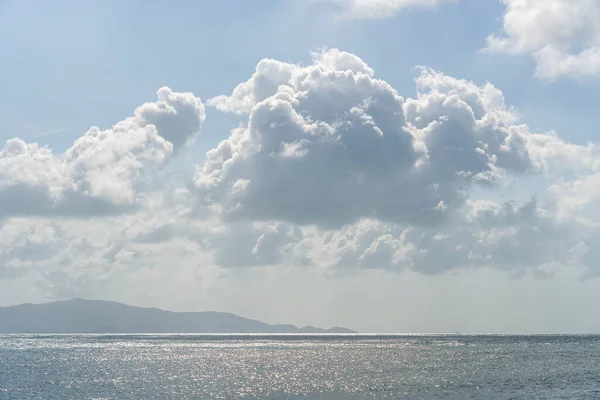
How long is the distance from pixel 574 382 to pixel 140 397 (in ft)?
209

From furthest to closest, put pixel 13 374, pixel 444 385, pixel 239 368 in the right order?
pixel 239 368, pixel 13 374, pixel 444 385

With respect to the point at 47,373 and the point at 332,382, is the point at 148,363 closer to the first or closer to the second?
the point at 47,373

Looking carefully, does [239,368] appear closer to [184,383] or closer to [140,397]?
Result: [184,383]

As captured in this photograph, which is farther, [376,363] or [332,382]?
[376,363]

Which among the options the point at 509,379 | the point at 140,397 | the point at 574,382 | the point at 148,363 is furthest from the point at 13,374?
the point at 574,382

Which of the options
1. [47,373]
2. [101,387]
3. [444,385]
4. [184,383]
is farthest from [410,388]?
[47,373]

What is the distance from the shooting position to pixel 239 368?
142 metres

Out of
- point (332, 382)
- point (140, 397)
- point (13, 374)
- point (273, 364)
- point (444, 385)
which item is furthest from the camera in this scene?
point (273, 364)

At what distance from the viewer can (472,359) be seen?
529 ft

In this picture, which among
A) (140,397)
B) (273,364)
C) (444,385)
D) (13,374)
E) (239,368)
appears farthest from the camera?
(273,364)

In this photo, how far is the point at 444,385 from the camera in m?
102

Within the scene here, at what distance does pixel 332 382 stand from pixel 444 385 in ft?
60.1

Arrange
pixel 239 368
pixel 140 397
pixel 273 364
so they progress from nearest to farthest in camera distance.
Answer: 1. pixel 140 397
2. pixel 239 368
3. pixel 273 364

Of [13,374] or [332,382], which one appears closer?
[332,382]
